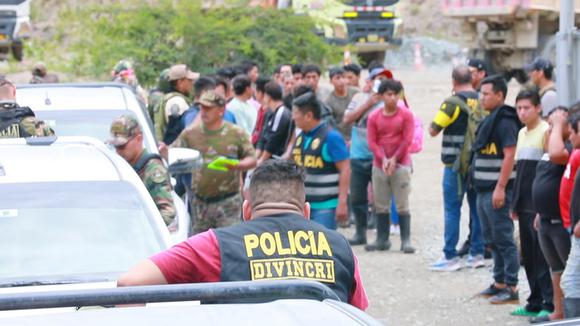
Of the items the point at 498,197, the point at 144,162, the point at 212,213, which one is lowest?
the point at 212,213

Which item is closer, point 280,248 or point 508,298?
point 280,248

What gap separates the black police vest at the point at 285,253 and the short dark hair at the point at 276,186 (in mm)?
95

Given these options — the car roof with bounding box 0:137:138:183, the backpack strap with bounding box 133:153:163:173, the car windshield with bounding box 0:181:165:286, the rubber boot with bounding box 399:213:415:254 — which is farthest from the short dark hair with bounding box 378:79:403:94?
the car windshield with bounding box 0:181:165:286

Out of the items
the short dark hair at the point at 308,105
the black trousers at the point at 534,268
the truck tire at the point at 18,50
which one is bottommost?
the truck tire at the point at 18,50

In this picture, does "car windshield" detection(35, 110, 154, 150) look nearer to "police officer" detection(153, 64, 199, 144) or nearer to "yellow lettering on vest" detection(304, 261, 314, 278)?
"police officer" detection(153, 64, 199, 144)

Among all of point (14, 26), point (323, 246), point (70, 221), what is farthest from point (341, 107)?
point (14, 26)

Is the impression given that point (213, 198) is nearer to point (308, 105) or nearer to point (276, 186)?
point (308, 105)

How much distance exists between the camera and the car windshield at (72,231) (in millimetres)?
5227

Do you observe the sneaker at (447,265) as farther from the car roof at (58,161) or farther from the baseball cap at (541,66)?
the car roof at (58,161)

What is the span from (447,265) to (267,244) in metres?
6.84

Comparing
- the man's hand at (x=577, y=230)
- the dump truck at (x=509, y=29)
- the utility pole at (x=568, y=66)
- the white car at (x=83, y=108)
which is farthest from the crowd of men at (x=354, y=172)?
the dump truck at (x=509, y=29)

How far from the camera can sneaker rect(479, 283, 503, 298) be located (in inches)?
370

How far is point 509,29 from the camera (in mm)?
Answer: 28422

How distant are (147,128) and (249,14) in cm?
1074
